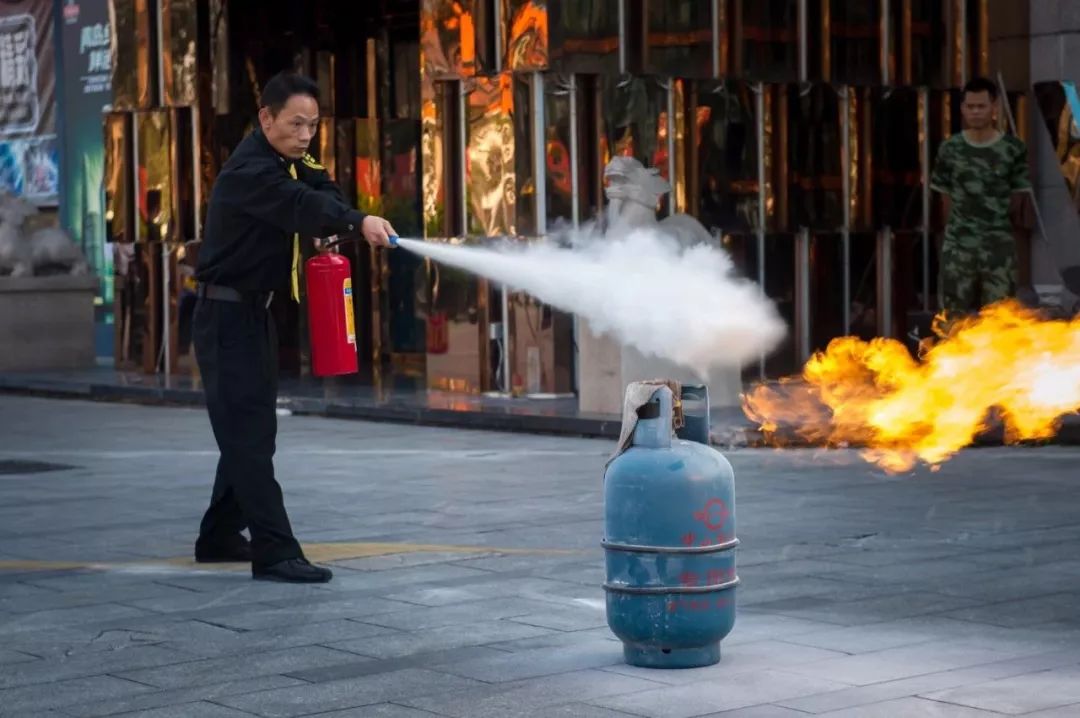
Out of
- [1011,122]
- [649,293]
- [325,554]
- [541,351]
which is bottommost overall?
[325,554]

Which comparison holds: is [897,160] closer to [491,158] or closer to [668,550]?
[491,158]

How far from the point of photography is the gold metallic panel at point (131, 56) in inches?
896

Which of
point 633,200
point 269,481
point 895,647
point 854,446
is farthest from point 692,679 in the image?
point 633,200

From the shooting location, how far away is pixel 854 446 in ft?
47.1

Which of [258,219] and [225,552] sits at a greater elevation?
[258,219]

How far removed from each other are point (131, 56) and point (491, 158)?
19.3 feet

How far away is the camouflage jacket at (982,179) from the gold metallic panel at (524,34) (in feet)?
14.0

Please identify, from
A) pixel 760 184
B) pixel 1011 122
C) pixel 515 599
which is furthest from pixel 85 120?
pixel 515 599

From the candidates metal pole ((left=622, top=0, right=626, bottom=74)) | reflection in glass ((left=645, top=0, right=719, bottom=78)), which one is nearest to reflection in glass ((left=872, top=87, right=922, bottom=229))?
reflection in glass ((left=645, top=0, right=719, bottom=78))

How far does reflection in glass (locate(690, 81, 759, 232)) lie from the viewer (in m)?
19.0

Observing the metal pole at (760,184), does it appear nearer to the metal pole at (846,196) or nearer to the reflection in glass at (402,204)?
the metal pole at (846,196)

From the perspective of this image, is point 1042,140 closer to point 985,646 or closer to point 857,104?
point 857,104

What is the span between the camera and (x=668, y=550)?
677 centimetres

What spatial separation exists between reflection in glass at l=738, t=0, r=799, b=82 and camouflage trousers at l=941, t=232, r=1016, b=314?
14.1 ft
